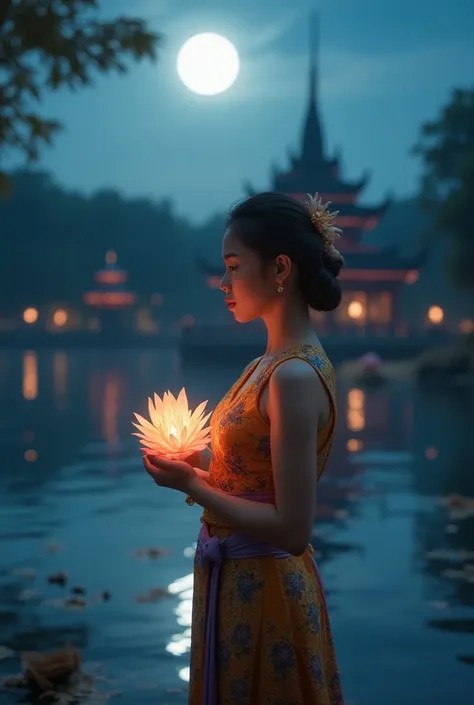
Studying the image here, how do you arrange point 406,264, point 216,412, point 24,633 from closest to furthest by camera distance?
point 216,412, point 24,633, point 406,264

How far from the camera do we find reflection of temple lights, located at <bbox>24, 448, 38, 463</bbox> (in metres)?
11.3

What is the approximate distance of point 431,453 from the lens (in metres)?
11.4

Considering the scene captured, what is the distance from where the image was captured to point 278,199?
7.50 ft

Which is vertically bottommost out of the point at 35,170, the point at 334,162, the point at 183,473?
the point at 183,473

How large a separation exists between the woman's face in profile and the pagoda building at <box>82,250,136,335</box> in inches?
2463

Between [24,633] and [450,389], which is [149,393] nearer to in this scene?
[450,389]

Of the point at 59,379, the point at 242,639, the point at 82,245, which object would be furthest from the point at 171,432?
the point at 82,245

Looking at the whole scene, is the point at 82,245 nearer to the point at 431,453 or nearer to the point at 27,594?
the point at 431,453

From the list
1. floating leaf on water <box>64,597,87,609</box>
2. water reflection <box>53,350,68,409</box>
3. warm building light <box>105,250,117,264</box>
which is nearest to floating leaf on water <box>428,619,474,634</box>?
floating leaf on water <box>64,597,87,609</box>

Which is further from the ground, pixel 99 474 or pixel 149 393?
pixel 149 393

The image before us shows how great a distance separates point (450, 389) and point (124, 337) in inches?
1702

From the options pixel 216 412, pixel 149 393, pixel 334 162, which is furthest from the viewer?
pixel 334 162

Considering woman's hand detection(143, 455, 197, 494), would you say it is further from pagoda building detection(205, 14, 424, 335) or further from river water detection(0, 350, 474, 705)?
pagoda building detection(205, 14, 424, 335)

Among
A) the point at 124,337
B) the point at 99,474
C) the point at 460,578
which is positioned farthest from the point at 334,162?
the point at 460,578
